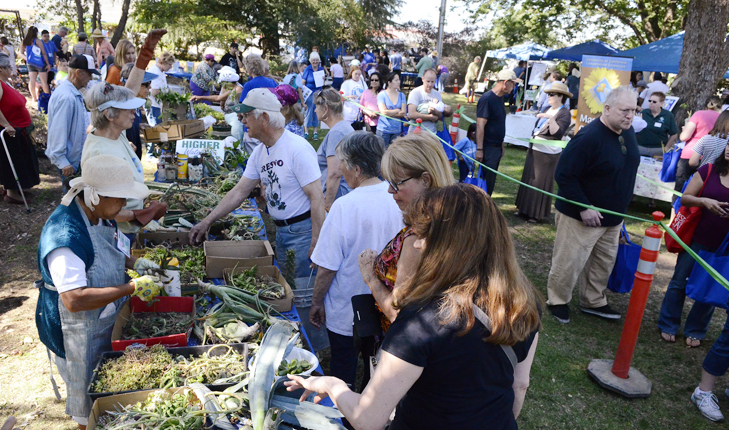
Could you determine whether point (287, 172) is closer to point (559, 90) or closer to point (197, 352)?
point (197, 352)

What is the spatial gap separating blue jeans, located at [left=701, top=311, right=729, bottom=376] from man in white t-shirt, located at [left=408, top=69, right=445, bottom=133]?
5231mm

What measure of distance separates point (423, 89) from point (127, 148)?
535cm

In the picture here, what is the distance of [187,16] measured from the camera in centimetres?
2573

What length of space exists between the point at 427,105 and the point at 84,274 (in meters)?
6.61

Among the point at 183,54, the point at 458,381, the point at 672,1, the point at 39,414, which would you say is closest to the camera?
the point at 458,381

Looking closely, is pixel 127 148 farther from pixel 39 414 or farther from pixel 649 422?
pixel 649 422

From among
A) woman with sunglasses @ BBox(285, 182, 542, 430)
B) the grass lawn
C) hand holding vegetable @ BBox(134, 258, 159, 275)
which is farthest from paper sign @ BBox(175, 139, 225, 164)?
woman with sunglasses @ BBox(285, 182, 542, 430)

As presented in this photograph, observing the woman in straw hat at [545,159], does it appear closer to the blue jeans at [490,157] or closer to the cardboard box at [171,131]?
the blue jeans at [490,157]

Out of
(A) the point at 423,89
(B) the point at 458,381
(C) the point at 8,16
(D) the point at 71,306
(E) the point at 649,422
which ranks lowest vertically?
(E) the point at 649,422

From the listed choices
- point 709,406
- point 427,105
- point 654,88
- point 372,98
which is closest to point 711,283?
point 709,406

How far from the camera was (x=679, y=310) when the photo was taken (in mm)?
4707

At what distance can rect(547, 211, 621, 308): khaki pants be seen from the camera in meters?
4.66

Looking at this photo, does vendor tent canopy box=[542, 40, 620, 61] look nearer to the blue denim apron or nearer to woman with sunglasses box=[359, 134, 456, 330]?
woman with sunglasses box=[359, 134, 456, 330]

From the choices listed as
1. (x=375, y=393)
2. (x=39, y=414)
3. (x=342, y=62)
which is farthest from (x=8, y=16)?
(x=375, y=393)
